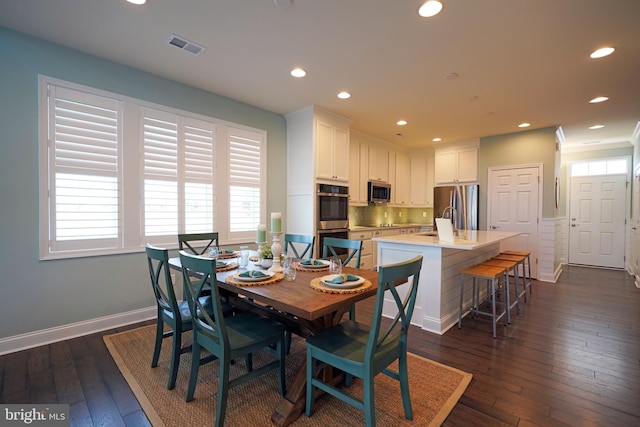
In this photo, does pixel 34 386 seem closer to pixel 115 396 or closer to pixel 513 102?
pixel 115 396

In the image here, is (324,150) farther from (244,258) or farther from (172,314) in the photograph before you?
(172,314)

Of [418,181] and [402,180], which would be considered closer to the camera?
[402,180]

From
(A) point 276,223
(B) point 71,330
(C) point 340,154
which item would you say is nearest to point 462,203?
(C) point 340,154

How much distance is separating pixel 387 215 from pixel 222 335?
5797 mm

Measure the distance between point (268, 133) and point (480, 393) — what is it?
3.92m

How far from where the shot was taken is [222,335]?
1551 millimetres

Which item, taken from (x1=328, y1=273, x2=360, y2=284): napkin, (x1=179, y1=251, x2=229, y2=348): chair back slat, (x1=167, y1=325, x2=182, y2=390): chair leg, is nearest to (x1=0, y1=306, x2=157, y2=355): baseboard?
(x1=167, y1=325, x2=182, y2=390): chair leg

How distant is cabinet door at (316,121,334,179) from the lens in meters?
4.25

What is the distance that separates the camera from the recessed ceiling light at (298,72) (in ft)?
9.98

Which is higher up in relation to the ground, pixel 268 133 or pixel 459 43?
pixel 459 43

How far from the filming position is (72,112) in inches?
108

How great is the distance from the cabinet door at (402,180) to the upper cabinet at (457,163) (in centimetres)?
75

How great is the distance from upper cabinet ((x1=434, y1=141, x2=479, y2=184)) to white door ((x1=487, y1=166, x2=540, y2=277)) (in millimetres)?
413

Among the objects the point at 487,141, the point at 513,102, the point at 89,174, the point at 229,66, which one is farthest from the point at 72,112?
the point at 487,141
